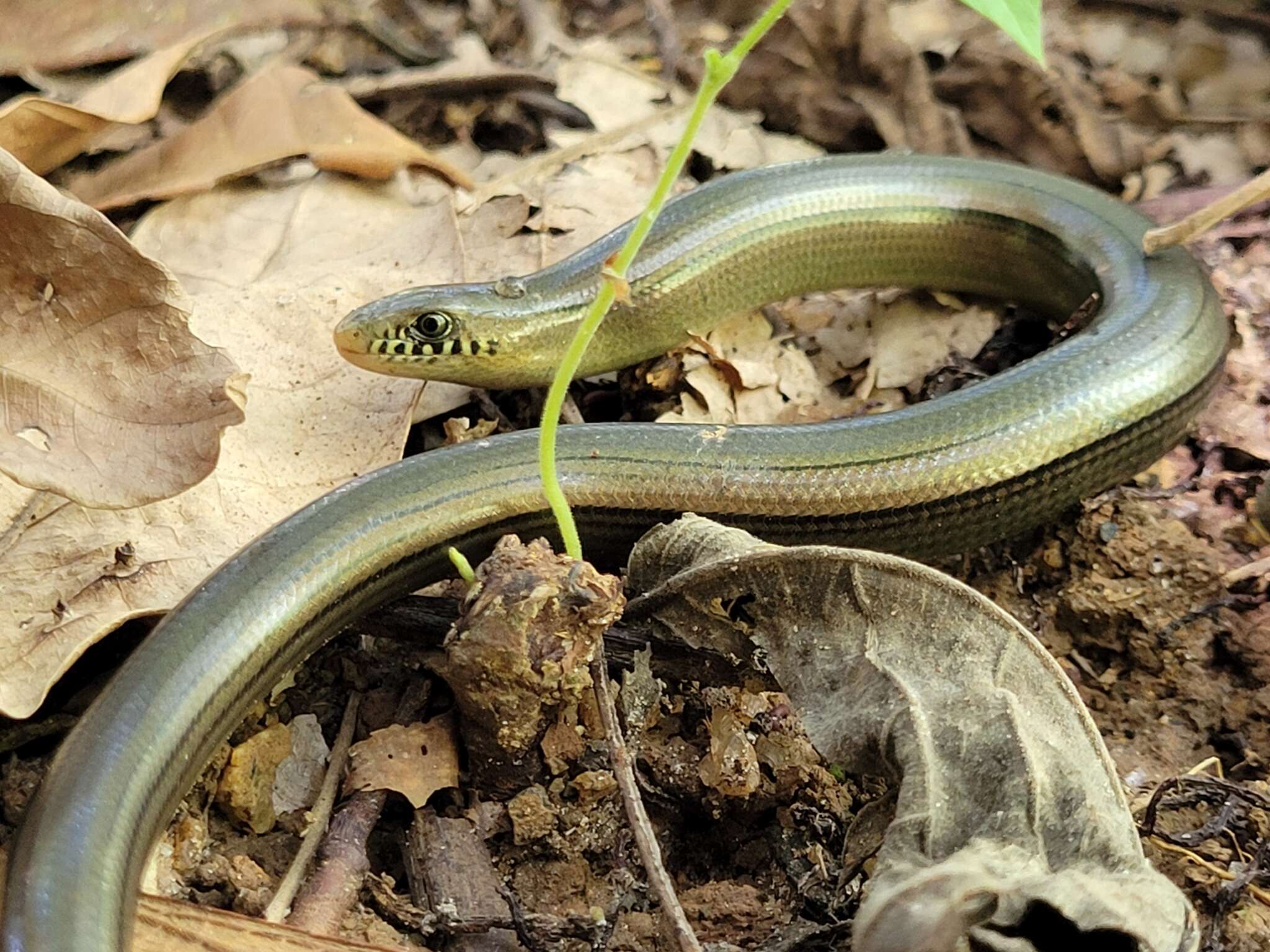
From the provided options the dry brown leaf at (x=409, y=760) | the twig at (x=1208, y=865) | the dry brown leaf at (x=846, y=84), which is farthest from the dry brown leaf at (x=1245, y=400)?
the dry brown leaf at (x=409, y=760)

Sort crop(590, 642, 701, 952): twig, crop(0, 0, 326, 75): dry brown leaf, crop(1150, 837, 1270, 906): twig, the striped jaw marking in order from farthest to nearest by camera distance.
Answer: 1. crop(0, 0, 326, 75): dry brown leaf
2. the striped jaw marking
3. crop(1150, 837, 1270, 906): twig
4. crop(590, 642, 701, 952): twig

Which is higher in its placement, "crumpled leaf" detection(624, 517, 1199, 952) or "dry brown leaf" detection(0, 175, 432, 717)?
"dry brown leaf" detection(0, 175, 432, 717)

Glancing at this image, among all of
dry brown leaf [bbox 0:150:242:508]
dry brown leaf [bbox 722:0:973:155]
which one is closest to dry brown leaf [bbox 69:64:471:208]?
dry brown leaf [bbox 0:150:242:508]

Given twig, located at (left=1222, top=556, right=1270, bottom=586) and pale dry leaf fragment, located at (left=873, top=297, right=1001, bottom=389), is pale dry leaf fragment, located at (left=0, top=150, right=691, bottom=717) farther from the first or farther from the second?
twig, located at (left=1222, top=556, right=1270, bottom=586)

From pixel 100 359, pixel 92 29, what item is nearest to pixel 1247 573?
pixel 100 359

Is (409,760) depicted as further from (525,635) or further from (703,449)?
(703,449)

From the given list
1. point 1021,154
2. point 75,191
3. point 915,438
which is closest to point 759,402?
point 915,438
